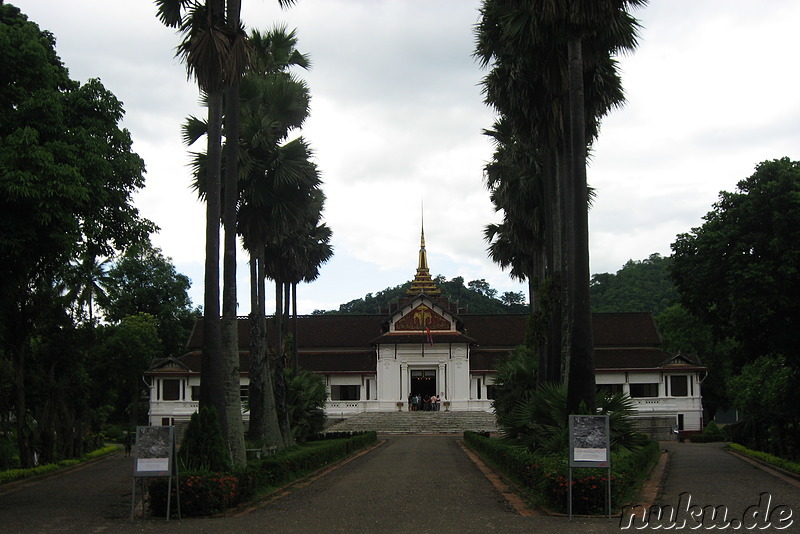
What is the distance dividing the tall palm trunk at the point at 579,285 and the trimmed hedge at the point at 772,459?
6772 mm

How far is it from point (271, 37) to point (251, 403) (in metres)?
11.3

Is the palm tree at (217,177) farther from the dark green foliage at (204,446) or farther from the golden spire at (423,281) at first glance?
the golden spire at (423,281)

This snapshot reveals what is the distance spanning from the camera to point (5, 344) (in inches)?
955

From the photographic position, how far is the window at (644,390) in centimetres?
5506

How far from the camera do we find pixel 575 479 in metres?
13.5

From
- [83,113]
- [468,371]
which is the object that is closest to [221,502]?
[83,113]

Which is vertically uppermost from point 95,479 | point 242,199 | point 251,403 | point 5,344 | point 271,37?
point 271,37

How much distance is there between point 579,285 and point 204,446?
7474 mm

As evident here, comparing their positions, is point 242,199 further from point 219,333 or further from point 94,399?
point 94,399

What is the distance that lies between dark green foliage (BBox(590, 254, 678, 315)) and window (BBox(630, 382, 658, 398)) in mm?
30005

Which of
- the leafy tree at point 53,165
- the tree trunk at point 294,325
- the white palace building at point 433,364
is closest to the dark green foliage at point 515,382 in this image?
the tree trunk at point 294,325

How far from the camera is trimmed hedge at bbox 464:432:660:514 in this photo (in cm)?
1344

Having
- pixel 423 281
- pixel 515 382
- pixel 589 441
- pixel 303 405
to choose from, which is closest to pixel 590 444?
pixel 589 441

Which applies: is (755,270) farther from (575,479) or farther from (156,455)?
(156,455)
